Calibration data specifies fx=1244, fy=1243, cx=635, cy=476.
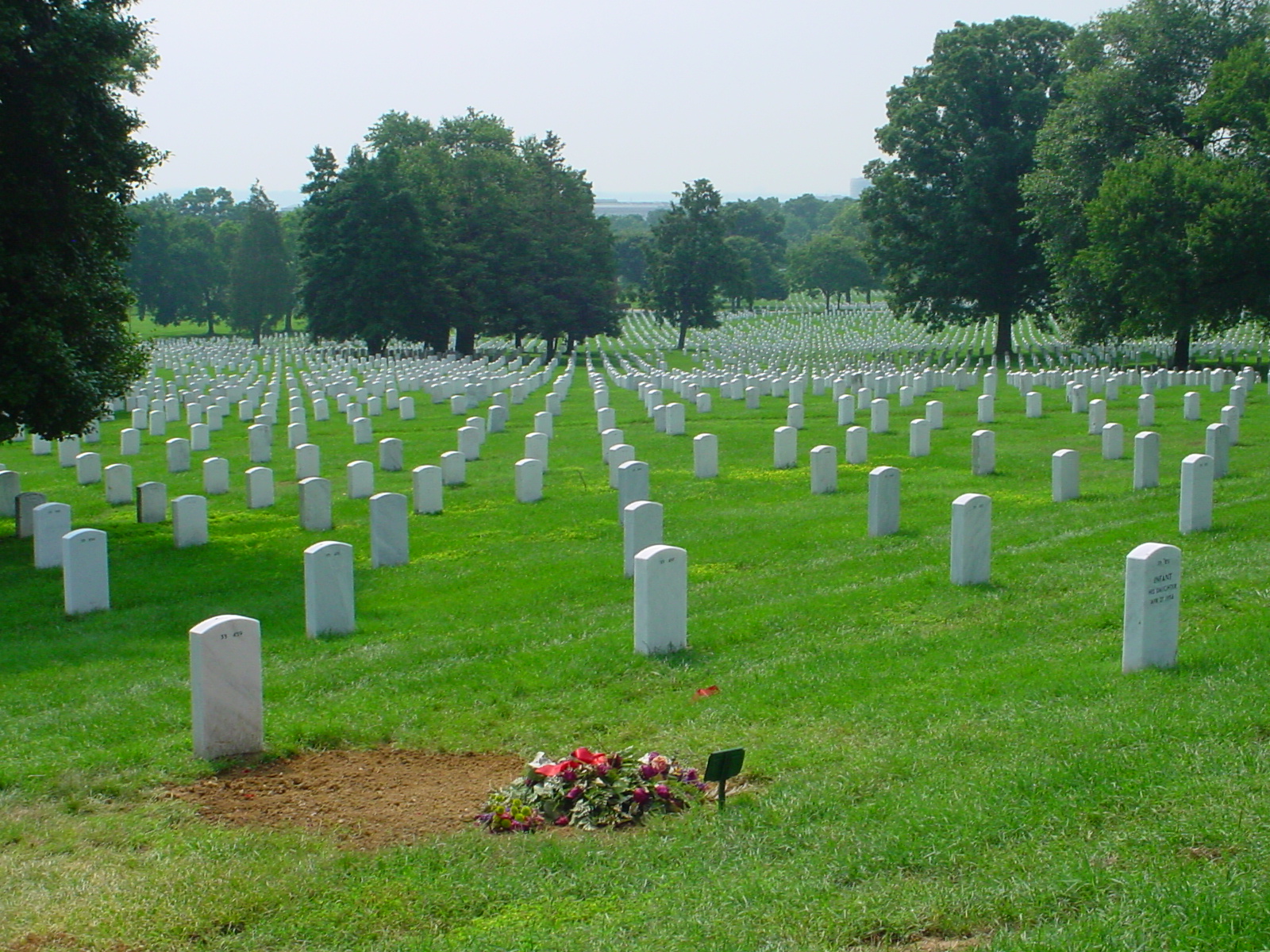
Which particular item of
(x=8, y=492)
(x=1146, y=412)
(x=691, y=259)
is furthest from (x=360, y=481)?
(x=691, y=259)

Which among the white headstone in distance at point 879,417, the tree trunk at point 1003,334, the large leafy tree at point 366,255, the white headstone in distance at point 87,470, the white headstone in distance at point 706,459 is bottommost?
the white headstone in distance at point 87,470

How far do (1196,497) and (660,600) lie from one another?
263 inches

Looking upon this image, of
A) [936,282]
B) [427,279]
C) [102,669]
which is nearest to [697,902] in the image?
[102,669]

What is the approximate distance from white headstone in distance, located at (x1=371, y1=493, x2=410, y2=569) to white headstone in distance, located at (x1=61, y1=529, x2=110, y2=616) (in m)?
2.66

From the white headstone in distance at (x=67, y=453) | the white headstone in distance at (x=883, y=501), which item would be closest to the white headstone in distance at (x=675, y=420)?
the white headstone in distance at (x=67, y=453)

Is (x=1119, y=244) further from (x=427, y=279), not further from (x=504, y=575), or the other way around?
(x=427, y=279)

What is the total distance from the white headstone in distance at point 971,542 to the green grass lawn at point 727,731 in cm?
16

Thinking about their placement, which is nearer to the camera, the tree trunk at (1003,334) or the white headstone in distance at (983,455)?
the white headstone in distance at (983,455)

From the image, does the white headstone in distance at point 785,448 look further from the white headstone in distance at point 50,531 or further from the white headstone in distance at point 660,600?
the white headstone in distance at point 660,600

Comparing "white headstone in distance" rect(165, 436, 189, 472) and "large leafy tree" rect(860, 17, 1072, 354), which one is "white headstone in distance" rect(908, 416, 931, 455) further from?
"large leafy tree" rect(860, 17, 1072, 354)

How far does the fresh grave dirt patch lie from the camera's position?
6.02 metres

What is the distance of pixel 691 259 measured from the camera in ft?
220

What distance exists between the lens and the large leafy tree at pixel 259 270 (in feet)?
261

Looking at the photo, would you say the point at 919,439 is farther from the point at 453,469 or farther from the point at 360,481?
the point at 360,481
